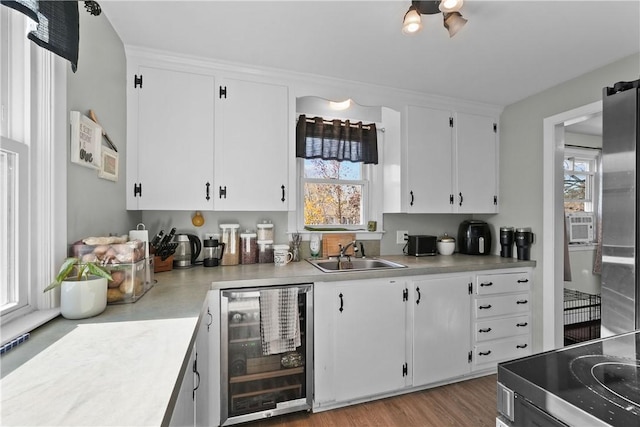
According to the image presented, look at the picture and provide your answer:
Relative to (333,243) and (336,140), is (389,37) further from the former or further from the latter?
(333,243)

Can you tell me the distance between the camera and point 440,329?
2197mm

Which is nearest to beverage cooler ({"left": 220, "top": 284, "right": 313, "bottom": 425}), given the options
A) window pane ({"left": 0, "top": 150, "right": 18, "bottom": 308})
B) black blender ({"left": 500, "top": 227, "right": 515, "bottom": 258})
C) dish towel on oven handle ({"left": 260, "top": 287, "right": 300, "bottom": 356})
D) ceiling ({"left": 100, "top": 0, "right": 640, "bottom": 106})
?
dish towel on oven handle ({"left": 260, "top": 287, "right": 300, "bottom": 356})

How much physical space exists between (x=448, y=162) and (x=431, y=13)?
145 centimetres

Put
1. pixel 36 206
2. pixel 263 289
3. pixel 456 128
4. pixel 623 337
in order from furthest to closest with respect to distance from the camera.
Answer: pixel 456 128 → pixel 263 289 → pixel 36 206 → pixel 623 337

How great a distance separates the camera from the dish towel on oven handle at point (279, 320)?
1795 millimetres

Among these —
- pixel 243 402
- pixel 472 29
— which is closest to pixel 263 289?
pixel 243 402

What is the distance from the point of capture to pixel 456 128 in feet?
8.81

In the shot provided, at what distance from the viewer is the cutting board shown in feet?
8.40

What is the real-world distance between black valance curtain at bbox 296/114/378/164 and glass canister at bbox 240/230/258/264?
0.84 meters

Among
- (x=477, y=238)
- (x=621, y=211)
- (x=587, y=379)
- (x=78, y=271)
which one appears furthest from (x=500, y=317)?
(x=78, y=271)

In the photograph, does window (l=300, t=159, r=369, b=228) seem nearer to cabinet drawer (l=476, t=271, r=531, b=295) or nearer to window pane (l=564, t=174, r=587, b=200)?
cabinet drawer (l=476, t=271, r=531, b=295)

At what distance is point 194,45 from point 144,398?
6.50 ft

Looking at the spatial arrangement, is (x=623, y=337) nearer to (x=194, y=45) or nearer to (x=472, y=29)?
(x=472, y=29)

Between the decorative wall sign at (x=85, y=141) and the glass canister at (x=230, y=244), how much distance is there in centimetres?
95
